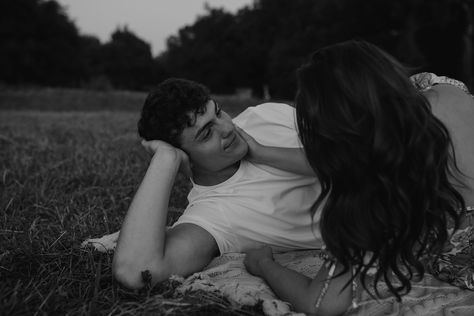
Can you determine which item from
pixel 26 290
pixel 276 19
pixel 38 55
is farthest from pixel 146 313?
pixel 276 19

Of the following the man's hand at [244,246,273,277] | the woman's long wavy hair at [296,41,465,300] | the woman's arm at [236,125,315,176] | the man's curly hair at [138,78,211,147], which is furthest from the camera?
the man's curly hair at [138,78,211,147]

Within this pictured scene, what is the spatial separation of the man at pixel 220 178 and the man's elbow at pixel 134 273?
14 centimetres

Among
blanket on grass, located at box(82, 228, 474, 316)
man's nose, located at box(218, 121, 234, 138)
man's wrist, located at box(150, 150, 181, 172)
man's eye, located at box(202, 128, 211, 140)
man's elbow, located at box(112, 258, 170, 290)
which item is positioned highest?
man's nose, located at box(218, 121, 234, 138)

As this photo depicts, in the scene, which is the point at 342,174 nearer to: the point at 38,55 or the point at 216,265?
the point at 216,265

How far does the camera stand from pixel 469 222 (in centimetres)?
201

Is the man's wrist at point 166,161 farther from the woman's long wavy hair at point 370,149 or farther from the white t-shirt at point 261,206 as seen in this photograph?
the woman's long wavy hair at point 370,149

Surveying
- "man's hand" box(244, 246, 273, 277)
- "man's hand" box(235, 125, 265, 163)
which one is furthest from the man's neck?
"man's hand" box(244, 246, 273, 277)

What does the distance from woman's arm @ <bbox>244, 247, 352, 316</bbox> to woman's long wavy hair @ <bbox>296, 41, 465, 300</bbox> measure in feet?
0.46

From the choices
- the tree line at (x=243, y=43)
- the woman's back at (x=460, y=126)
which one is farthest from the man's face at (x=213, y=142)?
the tree line at (x=243, y=43)

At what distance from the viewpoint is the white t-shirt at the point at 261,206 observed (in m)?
2.49

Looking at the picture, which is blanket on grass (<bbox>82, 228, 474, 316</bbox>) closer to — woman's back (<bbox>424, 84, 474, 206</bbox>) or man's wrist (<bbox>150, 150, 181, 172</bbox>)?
woman's back (<bbox>424, 84, 474, 206</bbox>)

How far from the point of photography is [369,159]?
1.67m

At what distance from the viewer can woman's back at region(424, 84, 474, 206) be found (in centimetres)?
193

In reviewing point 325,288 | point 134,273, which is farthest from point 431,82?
point 134,273
